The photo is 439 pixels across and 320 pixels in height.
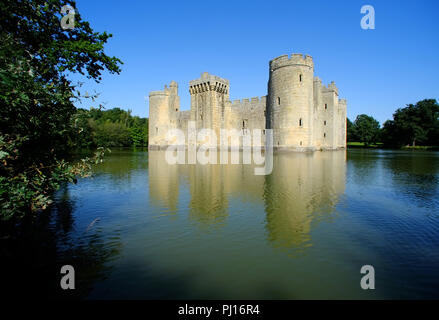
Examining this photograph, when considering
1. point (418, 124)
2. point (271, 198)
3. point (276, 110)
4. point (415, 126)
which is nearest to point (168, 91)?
point (276, 110)

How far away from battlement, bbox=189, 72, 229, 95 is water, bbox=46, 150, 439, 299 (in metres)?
27.4

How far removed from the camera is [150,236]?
4520mm

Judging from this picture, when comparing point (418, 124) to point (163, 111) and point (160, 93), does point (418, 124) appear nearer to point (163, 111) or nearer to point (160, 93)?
point (163, 111)

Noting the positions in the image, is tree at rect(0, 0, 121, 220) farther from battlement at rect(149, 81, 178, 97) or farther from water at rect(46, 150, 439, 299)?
battlement at rect(149, 81, 178, 97)

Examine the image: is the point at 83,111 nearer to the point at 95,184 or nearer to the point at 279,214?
the point at 279,214

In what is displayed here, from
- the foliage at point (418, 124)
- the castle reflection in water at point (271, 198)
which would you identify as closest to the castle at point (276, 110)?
the castle reflection in water at point (271, 198)

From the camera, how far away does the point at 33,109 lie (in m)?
3.48

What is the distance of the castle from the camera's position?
25.9m

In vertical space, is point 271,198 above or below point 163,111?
below

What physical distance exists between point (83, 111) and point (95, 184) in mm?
6307

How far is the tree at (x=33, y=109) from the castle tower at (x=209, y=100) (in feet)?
92.3

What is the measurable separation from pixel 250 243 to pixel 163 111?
3971 cm

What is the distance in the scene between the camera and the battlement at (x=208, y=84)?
3309 cm
